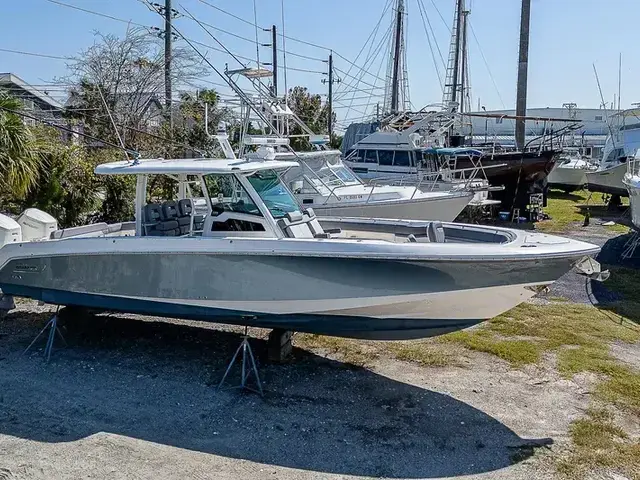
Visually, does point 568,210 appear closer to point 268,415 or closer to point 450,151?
point 450,151

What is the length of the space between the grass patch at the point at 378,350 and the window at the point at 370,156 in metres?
10.5

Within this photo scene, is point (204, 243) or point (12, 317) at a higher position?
point (204, 243)

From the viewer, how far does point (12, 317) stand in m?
7.43

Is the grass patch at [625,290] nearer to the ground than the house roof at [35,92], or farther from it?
nearer to the ground

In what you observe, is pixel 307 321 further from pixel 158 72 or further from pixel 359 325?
pixel 158 72

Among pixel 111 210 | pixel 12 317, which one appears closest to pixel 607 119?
pixel 111 210

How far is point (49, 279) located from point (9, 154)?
12.2 feet

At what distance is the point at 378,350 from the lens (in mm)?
6520

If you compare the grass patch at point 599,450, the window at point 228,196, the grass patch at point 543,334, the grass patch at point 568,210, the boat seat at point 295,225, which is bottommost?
the grass patch at point 599,450

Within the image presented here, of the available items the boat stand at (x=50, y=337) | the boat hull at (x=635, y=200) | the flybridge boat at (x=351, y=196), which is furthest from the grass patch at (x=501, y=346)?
the boat hull at (x=635, y=200)

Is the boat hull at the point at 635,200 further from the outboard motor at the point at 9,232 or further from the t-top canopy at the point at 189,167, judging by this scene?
the outboard motor at the point at 9,232

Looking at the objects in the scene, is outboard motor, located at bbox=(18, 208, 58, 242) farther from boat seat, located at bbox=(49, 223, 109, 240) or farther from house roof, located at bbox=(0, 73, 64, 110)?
house roof, located at bbox=(0, 73, 64, 110)

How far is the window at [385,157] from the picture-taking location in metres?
16.4

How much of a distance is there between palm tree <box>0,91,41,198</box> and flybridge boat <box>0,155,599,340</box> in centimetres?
298
